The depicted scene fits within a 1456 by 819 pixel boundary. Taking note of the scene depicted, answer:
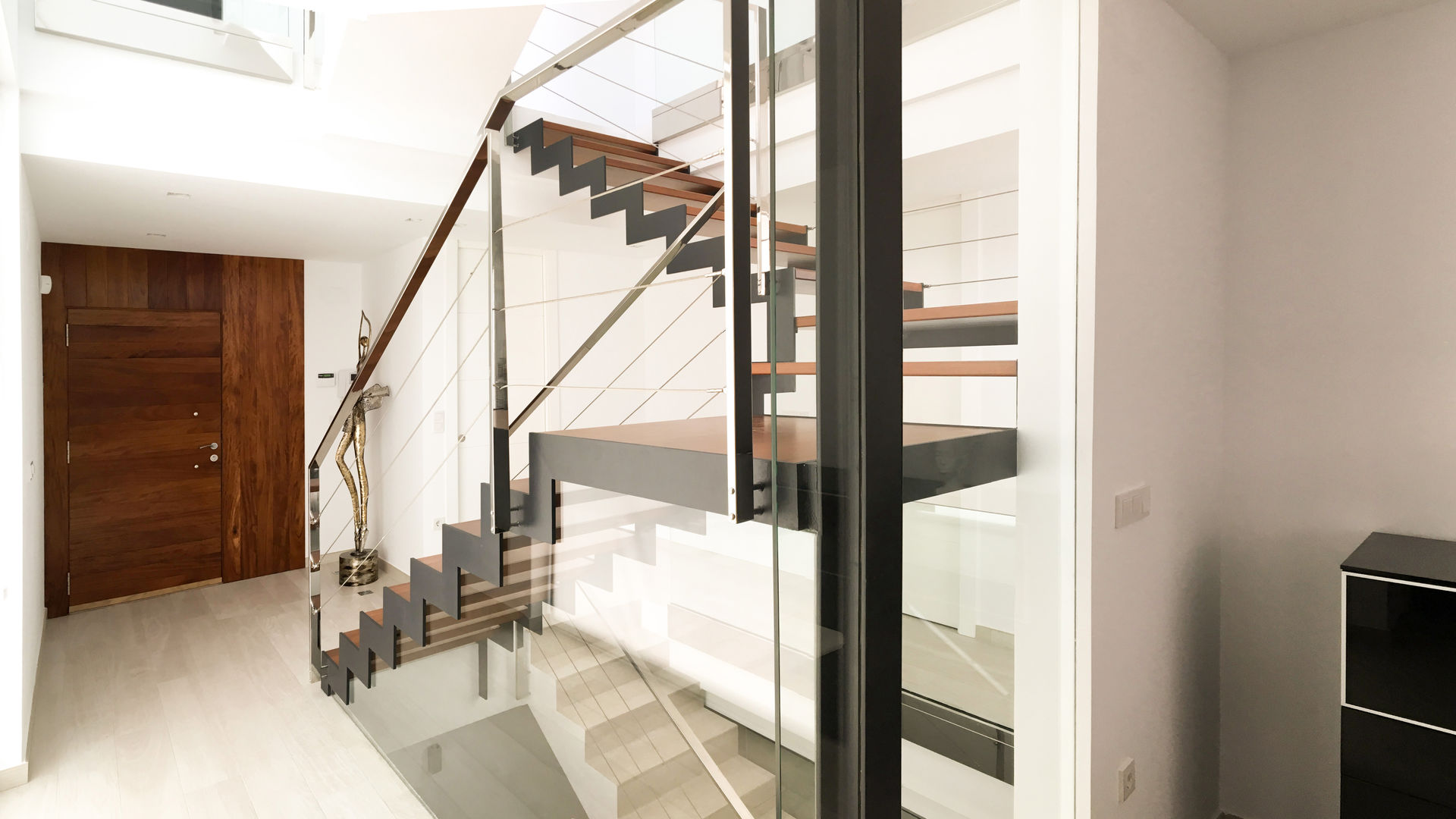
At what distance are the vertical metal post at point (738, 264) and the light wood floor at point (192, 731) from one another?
200 centimetres

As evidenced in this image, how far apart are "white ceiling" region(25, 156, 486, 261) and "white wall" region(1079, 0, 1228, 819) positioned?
10.2ft

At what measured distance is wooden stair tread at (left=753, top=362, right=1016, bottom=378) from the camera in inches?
33.8

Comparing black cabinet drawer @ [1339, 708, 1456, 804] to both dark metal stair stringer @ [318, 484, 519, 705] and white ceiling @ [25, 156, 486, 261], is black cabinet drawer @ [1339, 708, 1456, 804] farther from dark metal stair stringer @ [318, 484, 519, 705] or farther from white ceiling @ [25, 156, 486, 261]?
white ceiling @ [25, 156, 486, 261]

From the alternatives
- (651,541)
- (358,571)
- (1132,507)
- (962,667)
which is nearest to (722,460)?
(651,541)

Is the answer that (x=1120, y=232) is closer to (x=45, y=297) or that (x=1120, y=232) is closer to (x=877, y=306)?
(x=877, y=306)

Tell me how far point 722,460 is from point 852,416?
403 millimetres

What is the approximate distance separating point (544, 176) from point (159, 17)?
162cm

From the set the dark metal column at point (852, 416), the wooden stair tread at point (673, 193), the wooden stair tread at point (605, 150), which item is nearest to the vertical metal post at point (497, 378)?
the wooden stair tread at point (673, 193)

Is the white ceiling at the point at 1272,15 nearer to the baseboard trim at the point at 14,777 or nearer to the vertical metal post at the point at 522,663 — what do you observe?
the vertical metal post at the point at 522,663

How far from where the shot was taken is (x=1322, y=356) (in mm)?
1898

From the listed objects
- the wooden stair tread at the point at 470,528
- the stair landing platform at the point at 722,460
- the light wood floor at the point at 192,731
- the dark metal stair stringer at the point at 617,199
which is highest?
the dark metal stair stringer at the point at 617,199

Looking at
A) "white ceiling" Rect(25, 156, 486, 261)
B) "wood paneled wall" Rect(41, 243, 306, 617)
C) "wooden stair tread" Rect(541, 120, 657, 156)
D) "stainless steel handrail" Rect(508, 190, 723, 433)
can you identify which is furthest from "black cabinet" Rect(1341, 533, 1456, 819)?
"wood paneled wall" Rect(41, 243, 306, 617)

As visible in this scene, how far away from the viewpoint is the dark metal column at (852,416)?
2.74ft

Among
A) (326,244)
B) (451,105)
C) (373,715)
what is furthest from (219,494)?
(451,105)
